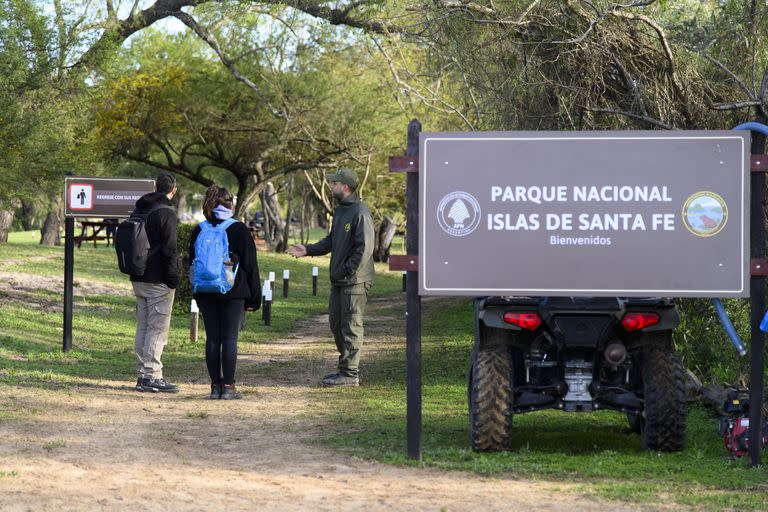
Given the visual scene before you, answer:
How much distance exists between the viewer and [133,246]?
1093cm

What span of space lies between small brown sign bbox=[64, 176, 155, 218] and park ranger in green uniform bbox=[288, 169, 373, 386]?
9.46 feet

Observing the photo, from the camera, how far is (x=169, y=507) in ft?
20.6

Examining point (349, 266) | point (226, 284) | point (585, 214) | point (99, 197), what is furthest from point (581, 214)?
point (99, 197)

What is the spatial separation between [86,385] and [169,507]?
17.4ft

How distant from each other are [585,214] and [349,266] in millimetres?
4235

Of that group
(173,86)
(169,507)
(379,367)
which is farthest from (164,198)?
(173,86)

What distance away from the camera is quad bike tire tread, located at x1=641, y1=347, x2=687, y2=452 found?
793 centimetres

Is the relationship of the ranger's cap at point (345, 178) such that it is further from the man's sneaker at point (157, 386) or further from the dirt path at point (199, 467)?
the man's sneaker at point (157, 386)

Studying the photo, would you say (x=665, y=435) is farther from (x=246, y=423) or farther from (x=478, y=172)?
(x=246, y=423)

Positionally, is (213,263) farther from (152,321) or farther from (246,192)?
(246,192)

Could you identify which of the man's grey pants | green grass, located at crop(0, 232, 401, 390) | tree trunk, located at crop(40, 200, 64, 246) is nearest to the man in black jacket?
the man's grey pants

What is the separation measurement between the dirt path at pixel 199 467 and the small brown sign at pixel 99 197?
126 inches

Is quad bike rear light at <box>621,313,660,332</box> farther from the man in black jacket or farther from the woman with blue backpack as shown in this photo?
the man in black jacket

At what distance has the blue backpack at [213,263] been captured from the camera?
1048 cm
